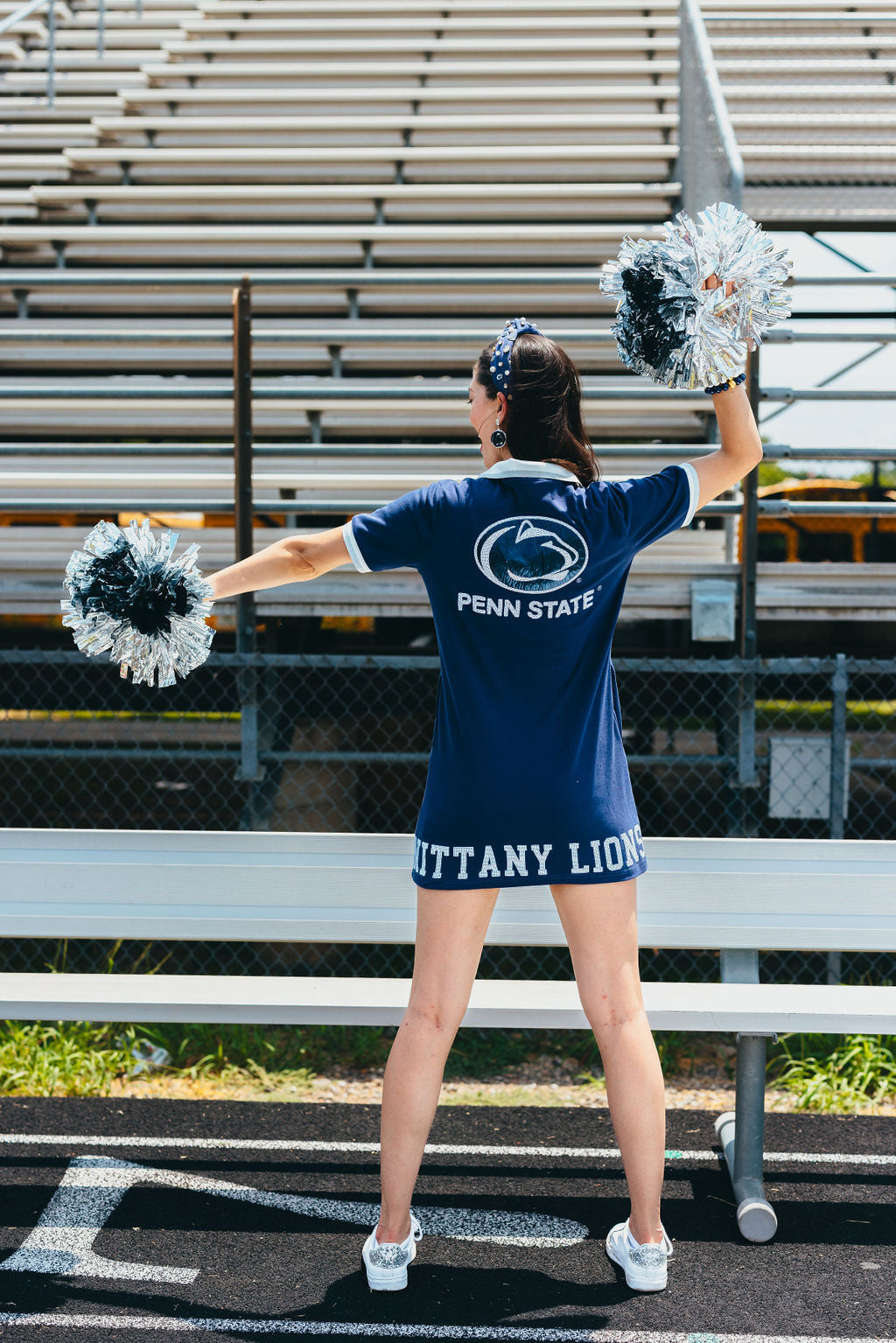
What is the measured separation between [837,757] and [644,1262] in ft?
7.52

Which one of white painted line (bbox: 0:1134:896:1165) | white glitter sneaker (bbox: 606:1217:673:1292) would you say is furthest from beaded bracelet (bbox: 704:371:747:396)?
white painted line (bbox: 0:1134:896:1165)

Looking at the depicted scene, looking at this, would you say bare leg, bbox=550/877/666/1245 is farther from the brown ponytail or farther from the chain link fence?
the chain link fence

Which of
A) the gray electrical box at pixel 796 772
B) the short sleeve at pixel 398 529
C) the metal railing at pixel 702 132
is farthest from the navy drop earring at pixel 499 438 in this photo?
the metal railing at pixel 702 132

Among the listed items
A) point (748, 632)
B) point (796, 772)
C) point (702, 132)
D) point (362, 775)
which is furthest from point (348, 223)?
point (796, 772)

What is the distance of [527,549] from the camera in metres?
2.27

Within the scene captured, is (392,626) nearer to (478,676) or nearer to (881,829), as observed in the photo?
(881,829)

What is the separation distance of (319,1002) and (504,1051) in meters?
1.44

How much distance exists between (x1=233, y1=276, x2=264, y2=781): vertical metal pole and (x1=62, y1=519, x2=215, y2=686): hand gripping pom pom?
233cm

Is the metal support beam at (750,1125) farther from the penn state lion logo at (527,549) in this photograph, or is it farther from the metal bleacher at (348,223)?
the metal bleacher at (348,223)

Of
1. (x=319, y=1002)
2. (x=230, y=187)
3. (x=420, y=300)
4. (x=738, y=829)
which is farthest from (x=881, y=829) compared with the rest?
(x=230, y=187)

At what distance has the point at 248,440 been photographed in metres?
4.86

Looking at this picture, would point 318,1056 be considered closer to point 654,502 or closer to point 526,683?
point 526,683

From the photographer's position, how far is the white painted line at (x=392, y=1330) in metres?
2.45

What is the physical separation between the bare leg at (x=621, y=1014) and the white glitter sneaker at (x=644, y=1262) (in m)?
0.11
